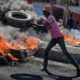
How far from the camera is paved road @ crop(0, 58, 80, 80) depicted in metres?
9.49

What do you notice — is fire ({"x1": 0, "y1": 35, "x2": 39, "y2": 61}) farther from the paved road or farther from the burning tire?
the burning tire

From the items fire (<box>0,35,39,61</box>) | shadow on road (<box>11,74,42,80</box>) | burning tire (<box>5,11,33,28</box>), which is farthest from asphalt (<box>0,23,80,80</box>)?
burning tire (<box>5,11,33,28</box>)

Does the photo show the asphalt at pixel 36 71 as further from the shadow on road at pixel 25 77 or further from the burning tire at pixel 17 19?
the burning tire at pixel 17 19

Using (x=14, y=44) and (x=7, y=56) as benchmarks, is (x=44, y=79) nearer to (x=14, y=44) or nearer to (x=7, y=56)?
(x=7, y=56)

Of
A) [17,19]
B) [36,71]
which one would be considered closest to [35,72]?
[36,71]

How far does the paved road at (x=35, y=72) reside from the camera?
9.49 m

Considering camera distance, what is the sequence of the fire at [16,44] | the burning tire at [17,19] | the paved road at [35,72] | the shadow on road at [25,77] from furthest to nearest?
the burning tire at [17,19]
the fire at [16,44]
the paved road at [35,72]
the shadow on road at [25,77]

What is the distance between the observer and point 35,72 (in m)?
10.2

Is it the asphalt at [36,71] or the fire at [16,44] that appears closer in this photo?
the asphalt at [36,71]

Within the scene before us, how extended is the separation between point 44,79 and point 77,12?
1098 inches

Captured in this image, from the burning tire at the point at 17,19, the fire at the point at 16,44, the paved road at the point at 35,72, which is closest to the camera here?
the paved road at the point at 35,72

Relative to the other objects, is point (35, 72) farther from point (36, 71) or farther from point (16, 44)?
point (16, 44)

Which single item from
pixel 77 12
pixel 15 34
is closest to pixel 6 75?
pixel 15 34

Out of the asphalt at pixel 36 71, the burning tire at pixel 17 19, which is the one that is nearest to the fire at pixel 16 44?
the asphalt at pixel 36 71
